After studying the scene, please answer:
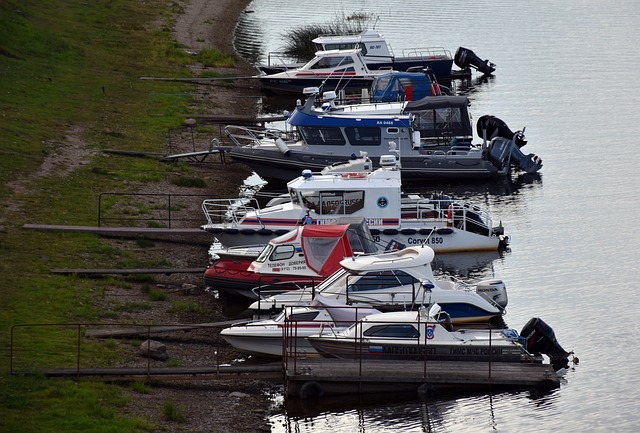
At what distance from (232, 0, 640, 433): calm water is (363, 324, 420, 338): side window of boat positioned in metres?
1.87

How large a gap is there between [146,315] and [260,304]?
12.1 ft

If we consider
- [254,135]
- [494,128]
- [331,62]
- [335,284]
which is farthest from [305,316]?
[331,62]

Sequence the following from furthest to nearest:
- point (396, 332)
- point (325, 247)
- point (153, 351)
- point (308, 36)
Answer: point (308, 36) < point (325, 247) < point (153, 351) < point (396, 332)

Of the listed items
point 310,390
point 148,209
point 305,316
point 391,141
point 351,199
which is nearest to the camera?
point 310,390

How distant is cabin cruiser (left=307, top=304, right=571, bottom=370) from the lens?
3003 cm

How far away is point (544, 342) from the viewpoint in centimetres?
3170

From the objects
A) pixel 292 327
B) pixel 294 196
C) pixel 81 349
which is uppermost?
pixel 294 196

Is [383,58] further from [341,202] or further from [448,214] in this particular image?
[341,202]

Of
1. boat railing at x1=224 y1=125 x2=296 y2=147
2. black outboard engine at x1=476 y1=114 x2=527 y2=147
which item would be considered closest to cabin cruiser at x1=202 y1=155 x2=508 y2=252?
boat railing at x1=224 y1=125 x2=296 y2=147

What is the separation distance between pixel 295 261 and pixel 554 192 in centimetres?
2048

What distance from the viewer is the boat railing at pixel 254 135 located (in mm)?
55125

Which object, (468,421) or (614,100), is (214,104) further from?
(468,421)

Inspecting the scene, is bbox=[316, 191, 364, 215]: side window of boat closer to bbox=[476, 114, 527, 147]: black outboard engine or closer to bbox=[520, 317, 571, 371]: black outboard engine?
bbox=[520, 317, 571, 371]: black outboard engine

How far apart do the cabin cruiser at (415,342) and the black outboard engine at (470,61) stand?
170 feet
